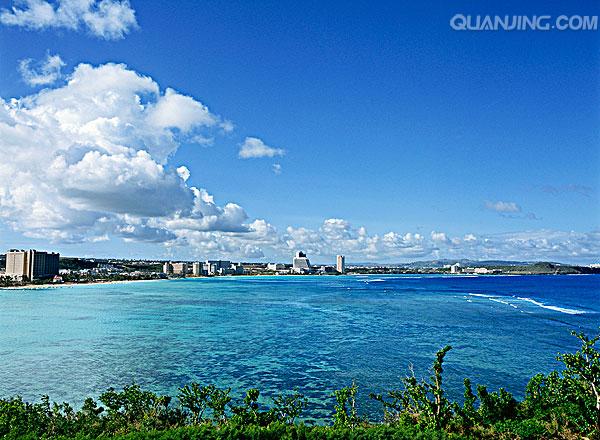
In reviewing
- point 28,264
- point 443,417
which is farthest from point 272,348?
point 28,264

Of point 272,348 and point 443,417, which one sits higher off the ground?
point 443,417

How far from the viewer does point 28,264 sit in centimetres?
15550

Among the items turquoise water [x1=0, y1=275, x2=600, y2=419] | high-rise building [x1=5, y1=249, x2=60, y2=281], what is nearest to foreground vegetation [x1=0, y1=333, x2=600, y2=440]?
turquoise water [x1=0, y1=275, x2=600, y2=419]

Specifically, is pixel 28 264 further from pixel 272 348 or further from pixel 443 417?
pixel 443 417

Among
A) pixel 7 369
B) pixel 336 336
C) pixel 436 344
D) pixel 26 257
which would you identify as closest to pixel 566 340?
pixel 436 344

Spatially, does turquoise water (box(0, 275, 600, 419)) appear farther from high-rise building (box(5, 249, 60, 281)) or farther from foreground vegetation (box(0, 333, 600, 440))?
high-rise building (box(5, 249, 60, 281))

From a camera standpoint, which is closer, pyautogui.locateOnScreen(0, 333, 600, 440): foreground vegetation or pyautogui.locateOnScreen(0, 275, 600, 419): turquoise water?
pyautogui.locateOnScreen(0, 333, 600, 440): foreground vegetation

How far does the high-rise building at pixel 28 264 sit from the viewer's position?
154375 mm

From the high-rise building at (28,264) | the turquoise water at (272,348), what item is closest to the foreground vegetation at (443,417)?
the turquoise water at (272,348)

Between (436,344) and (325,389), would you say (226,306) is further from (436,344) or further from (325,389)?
(325,389)

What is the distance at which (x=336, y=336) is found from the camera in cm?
4191

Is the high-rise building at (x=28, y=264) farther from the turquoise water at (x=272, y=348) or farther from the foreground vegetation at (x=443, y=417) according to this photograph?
the foreground vegetation at (x=443, y=417)

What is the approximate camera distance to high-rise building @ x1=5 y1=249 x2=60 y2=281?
506 feet

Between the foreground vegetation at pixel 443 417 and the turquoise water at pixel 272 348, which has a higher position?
the foreground vegetation at pixel 443 417
